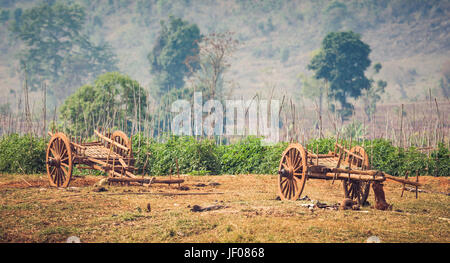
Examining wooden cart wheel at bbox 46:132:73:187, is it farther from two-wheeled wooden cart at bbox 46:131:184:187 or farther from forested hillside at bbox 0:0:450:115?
forested hillside at bbox 0:0:450:115

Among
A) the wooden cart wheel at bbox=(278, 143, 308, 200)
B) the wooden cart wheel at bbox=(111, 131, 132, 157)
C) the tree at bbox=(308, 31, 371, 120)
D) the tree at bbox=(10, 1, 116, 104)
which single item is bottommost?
the wooden cart wheel at bbox=(278, 143, 308, 200)

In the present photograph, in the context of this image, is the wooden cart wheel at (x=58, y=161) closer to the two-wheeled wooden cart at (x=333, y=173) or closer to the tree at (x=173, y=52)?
the two-wheeled wooden cart at (x=333, y=173)

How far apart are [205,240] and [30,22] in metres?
52.3

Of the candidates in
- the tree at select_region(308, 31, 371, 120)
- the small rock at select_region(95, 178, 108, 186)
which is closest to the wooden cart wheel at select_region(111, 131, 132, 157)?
the small rock at select_region(95, 178, 108, 186)

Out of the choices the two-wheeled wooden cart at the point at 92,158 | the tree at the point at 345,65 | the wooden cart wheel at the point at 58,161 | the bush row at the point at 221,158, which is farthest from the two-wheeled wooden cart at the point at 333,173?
the tree at the point at 345,65

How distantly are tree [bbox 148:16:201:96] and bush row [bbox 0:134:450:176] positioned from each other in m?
30.1

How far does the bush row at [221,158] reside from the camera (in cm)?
1285

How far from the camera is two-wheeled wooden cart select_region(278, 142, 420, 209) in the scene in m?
7.24

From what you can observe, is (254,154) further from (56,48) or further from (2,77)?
(2,77)

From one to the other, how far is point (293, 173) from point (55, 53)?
1931 inches

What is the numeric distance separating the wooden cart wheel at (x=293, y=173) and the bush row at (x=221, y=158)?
4.23m

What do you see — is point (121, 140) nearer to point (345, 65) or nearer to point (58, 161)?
point (58, 161)

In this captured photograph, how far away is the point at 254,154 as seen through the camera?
13477 millimetres
